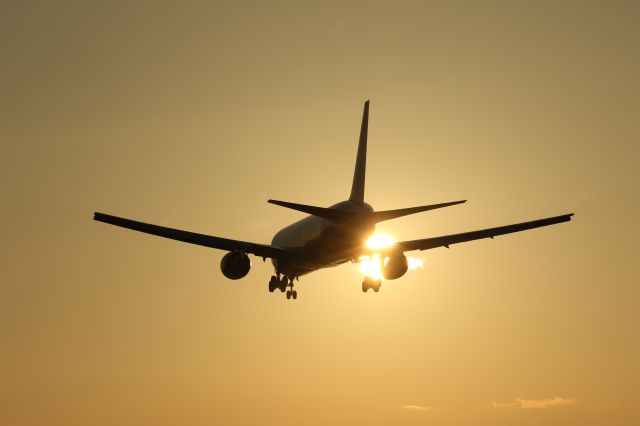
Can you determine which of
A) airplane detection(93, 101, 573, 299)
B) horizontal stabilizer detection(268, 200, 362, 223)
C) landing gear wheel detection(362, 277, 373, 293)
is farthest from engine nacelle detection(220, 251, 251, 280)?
landing gear wheel detection(362, 277, 373, 293)

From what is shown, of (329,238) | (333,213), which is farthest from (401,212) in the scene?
(329,238)

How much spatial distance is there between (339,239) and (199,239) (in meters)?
8.32

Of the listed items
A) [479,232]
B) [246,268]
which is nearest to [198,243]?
Result: [246,268]

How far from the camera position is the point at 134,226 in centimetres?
5344

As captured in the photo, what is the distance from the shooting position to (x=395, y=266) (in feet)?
196

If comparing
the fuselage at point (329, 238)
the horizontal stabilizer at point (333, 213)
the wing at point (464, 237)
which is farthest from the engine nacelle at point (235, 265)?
the wing at point (464, 237)

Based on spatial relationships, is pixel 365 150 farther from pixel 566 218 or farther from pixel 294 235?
pixel 566 218

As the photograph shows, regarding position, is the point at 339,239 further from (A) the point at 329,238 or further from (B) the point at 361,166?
(B) the point at 361,166

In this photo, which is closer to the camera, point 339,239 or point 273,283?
point 339,239

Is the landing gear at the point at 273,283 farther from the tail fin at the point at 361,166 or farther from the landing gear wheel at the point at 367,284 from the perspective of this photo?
the tail fin at the point at 361,166

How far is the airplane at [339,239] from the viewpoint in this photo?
56.7 metres

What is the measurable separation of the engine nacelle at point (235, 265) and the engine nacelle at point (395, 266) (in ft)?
27.7

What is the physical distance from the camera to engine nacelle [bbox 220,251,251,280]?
58.4 meters

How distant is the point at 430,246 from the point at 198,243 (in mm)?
14856
